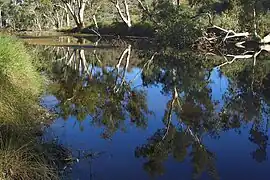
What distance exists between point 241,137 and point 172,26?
19535 mm

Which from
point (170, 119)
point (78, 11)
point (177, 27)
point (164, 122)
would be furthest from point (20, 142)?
point (78, 11)

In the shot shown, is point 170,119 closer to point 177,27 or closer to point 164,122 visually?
point 164,122

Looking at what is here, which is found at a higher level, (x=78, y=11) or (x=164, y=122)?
(x=78, y=11)

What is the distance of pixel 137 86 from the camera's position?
14.4m

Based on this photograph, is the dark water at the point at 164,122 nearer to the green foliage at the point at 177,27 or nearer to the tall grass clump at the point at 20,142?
the tall grass clump at the point at 20,142

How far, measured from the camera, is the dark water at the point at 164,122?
6484mm

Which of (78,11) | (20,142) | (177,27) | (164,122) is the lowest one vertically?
(164,122)

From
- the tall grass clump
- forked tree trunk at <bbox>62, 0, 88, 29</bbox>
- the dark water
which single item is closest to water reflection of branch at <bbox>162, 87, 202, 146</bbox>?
the dark water

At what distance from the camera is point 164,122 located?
938 centimetres

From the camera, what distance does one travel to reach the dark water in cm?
648

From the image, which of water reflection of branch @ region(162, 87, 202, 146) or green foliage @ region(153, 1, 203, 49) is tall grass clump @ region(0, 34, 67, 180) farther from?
green foliage @ region(153, 1, 203, 49)

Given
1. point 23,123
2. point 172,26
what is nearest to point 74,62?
point 172,26

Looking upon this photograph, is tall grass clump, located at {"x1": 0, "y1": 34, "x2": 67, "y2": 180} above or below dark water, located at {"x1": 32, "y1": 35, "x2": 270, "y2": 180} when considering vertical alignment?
above

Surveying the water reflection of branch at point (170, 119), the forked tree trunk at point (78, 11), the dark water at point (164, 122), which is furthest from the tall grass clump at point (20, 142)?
the forked tree trunk at point (78, 11)
